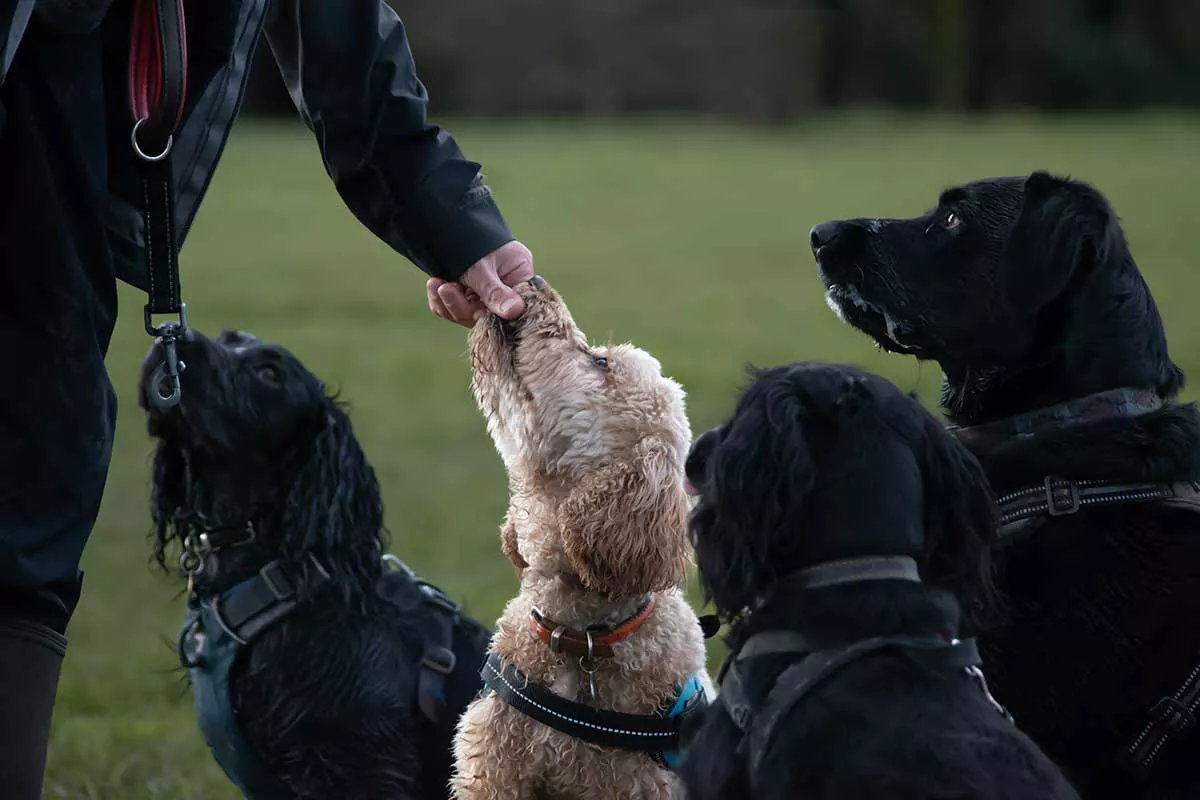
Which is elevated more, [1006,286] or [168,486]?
[1006,286]

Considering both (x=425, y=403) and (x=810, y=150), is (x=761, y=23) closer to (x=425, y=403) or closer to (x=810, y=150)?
(x=810, y=150)

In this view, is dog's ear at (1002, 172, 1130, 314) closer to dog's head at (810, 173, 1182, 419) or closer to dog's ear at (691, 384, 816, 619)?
dog's head at (810, 173, 1182, 419)

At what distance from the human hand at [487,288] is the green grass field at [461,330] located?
1695mm

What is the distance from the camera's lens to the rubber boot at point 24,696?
2.89m

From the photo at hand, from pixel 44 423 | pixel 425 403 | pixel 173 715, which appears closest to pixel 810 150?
pixel 425 403

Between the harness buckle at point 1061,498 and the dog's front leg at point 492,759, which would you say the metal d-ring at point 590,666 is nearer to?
the dog's front leg at point 492,759

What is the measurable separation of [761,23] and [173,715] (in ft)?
169

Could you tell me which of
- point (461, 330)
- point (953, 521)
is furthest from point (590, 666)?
point (461, 330)

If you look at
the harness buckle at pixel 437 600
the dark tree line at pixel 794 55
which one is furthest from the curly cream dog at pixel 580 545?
the dark tree line at pixel 794 55

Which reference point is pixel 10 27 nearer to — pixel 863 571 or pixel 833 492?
pixel 833 492

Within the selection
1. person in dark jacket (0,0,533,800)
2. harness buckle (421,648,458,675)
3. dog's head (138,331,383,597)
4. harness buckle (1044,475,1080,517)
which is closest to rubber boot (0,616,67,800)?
person in dark jacket (0,0,533,800)

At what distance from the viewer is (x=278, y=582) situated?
4.07 metres

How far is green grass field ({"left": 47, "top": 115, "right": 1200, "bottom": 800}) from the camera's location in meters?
6.80

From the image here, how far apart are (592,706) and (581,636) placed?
173 millimetres
